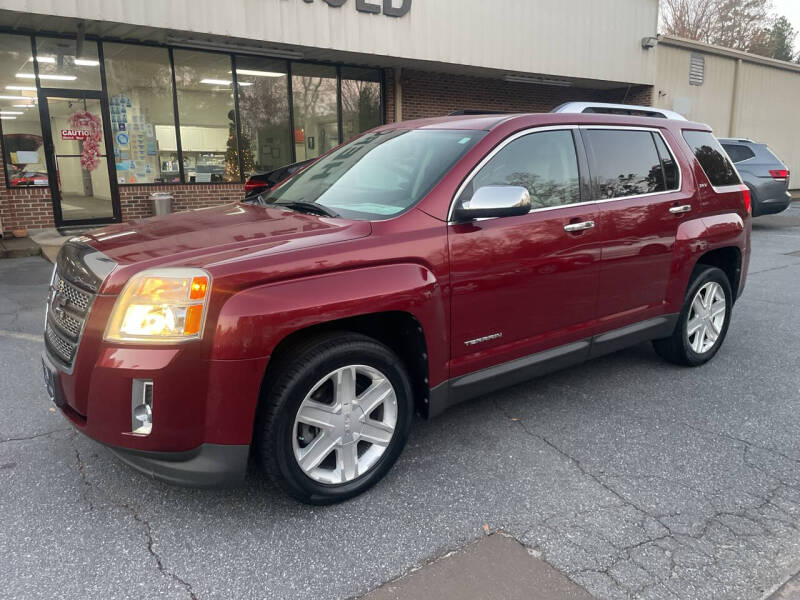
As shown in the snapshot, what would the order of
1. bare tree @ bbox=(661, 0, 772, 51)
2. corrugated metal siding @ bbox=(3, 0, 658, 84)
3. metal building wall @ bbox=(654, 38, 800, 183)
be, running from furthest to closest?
bare tree @ bbox=(661, 0, 772, 51), metal building wall @ bbox=(654, 38, 800, 183), corrugated metal siding @ bbox=(3, 0, 658, 84)

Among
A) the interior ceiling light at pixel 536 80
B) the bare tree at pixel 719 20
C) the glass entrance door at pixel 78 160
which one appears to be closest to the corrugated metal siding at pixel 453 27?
the interior ceiling light at pixel 536 80

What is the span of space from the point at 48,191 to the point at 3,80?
1.89m

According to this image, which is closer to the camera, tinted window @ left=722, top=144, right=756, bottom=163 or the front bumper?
the front bumper

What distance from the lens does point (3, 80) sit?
33.3ft

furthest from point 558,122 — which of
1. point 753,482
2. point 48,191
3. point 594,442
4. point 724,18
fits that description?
point 724,18

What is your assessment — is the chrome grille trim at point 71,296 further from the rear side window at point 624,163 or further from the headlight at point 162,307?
the rear side window at point 624,163

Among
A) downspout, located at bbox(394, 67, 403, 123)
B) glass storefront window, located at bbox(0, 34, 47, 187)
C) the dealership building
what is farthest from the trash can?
downspout, located at bbox(394, 67, 403, 123)

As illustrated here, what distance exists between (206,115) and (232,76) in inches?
37.4

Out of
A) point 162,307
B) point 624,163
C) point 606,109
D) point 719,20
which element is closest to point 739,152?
point 606,109

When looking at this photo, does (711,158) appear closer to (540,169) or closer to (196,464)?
(540,169)

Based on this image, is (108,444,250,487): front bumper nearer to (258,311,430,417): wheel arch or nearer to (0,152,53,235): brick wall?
(258,311,430,417): wheel arch

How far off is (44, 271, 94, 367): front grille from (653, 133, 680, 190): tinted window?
3664mm

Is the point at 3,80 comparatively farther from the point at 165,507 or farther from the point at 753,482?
the point at 753,482

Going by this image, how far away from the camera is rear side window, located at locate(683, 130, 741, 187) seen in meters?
4.51
